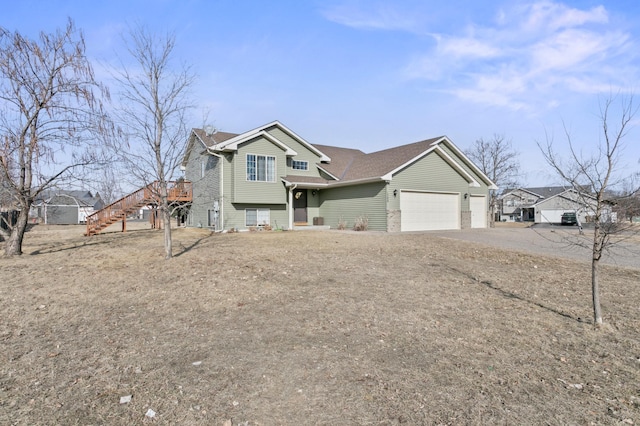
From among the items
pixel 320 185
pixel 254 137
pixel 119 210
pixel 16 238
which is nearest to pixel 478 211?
pixel 320 185

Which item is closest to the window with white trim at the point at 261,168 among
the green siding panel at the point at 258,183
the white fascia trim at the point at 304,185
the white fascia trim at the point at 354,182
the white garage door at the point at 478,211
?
the green siding panel at the point at 258,183

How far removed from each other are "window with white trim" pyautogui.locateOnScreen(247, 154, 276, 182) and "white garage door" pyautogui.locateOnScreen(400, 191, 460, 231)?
7.62 metres

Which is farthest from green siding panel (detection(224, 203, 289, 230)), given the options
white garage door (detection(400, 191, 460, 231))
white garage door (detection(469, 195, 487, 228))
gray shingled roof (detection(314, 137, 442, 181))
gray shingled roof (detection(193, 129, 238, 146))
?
white garage door (detection(469, 195, 487, 228))

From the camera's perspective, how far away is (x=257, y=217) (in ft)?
68.3

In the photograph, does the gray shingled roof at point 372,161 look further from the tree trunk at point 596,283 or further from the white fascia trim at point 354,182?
the tree trunk at point 596,283

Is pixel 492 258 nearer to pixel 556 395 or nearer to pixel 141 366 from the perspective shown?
pixel 556 395

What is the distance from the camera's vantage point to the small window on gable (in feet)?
74.2

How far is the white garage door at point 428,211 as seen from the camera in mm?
20375

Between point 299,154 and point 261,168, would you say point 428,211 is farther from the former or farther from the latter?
point 261,168

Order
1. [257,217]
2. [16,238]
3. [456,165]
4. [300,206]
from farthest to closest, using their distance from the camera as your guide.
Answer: [300,206] < [456,165] < [257,217] < [16,238]

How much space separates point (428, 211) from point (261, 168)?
33.8ft

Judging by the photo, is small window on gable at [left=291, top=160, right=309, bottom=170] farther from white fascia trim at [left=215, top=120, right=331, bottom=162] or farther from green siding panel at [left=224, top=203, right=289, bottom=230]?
green siding panel at [left=224, top=203, right=289, bottom=230]

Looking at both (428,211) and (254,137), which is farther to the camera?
(428,211)

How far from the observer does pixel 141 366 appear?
3.90 meters
